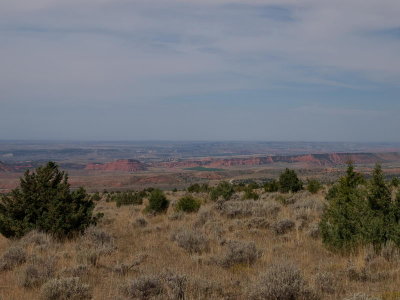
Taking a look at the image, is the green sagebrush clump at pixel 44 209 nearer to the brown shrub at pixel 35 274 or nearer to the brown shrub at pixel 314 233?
the brown shrub at pixel 35 274

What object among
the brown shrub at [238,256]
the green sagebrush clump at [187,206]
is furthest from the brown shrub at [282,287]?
the green sagebrush clump at [187,206]

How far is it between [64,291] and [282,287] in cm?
330

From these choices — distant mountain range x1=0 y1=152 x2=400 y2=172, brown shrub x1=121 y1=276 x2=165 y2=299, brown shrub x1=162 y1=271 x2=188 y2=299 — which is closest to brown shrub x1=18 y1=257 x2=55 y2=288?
brown shrub x1=121 y1=276 x2=165 y2=299

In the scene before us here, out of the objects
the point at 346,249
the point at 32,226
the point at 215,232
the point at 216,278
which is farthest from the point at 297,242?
the point at 32,226

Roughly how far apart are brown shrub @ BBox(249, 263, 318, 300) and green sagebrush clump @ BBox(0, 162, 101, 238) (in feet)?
23.2

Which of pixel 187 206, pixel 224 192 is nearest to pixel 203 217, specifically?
pixel 187 206

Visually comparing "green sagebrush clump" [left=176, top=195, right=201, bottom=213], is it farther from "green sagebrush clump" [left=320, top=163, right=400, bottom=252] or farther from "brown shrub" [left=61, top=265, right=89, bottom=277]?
"brown shrub" [left=61, top=265, right=89, bottom=277]

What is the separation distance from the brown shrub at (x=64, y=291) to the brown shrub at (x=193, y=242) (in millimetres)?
3477

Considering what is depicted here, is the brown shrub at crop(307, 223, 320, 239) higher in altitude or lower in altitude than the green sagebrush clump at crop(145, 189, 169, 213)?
higher

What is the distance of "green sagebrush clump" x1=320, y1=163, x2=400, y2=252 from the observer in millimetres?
7794

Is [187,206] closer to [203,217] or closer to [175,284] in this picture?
[203,217]

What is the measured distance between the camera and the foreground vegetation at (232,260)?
5.82 meters

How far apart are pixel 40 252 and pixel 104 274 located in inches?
108

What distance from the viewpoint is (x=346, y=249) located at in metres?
8.06
